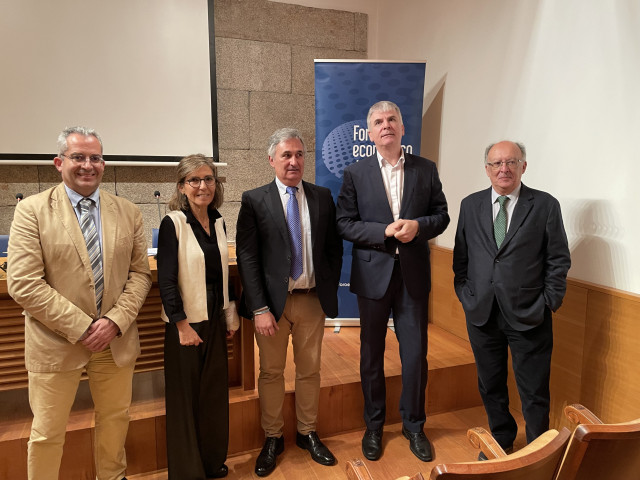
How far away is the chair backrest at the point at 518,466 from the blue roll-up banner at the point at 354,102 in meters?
2.64

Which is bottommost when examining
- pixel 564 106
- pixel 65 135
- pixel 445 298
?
pixel 445 298

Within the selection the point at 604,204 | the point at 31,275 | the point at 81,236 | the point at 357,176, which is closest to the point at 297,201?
the point at 357,176

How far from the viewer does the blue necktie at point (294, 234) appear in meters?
2.16

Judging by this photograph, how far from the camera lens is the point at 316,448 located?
2336mm

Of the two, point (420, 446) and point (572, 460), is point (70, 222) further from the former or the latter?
point (420, 446)

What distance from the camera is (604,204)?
2322mm

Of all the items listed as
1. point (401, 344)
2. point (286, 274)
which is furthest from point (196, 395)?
point (401, 344)

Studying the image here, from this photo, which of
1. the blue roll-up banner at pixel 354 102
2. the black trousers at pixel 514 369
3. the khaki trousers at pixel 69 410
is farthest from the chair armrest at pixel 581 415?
the blue roll-up banner at pixel 354 102

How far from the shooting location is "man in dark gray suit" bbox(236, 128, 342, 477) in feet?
6.94

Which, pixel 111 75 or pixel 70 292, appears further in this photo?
pixel 111 75

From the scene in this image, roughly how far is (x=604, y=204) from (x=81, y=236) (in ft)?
7.96

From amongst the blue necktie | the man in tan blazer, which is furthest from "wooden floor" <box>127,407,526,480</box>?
the blue necktie

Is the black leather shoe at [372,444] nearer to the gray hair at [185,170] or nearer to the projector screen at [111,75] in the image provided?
the gray hair at [185,170]

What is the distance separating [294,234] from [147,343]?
984mm
